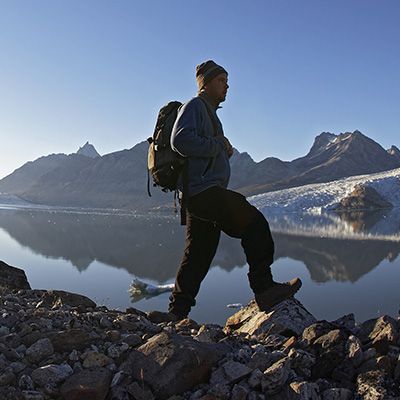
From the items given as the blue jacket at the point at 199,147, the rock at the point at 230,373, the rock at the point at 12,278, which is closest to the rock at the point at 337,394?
the rock at the point at 230,373

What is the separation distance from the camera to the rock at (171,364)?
1.96m

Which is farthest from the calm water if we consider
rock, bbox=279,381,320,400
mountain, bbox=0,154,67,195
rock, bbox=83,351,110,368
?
mountain, bbox=0,154,67,195

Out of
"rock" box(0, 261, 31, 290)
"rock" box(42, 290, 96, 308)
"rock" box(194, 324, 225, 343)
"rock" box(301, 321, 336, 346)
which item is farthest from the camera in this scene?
"rock" box(0, 261, 31, 290)

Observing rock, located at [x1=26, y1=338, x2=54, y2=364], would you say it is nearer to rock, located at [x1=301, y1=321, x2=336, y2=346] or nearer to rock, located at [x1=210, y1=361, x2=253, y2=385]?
rock, located at [x1=210, y1=361, x2=253, y2=385]

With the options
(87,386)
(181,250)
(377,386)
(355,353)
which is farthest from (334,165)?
(87,386)

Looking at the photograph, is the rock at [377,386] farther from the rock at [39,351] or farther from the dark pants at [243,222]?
the rock at [39,351]

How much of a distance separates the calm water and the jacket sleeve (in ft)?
16.4

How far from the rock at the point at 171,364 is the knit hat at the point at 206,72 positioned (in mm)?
1884

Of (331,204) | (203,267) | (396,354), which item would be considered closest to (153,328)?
(203,267)

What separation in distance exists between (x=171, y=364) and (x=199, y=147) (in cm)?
136

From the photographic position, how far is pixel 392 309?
7.72 meters

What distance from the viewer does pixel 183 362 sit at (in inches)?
79.4

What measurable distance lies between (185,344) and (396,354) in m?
1.12

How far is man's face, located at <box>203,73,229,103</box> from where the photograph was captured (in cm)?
320
